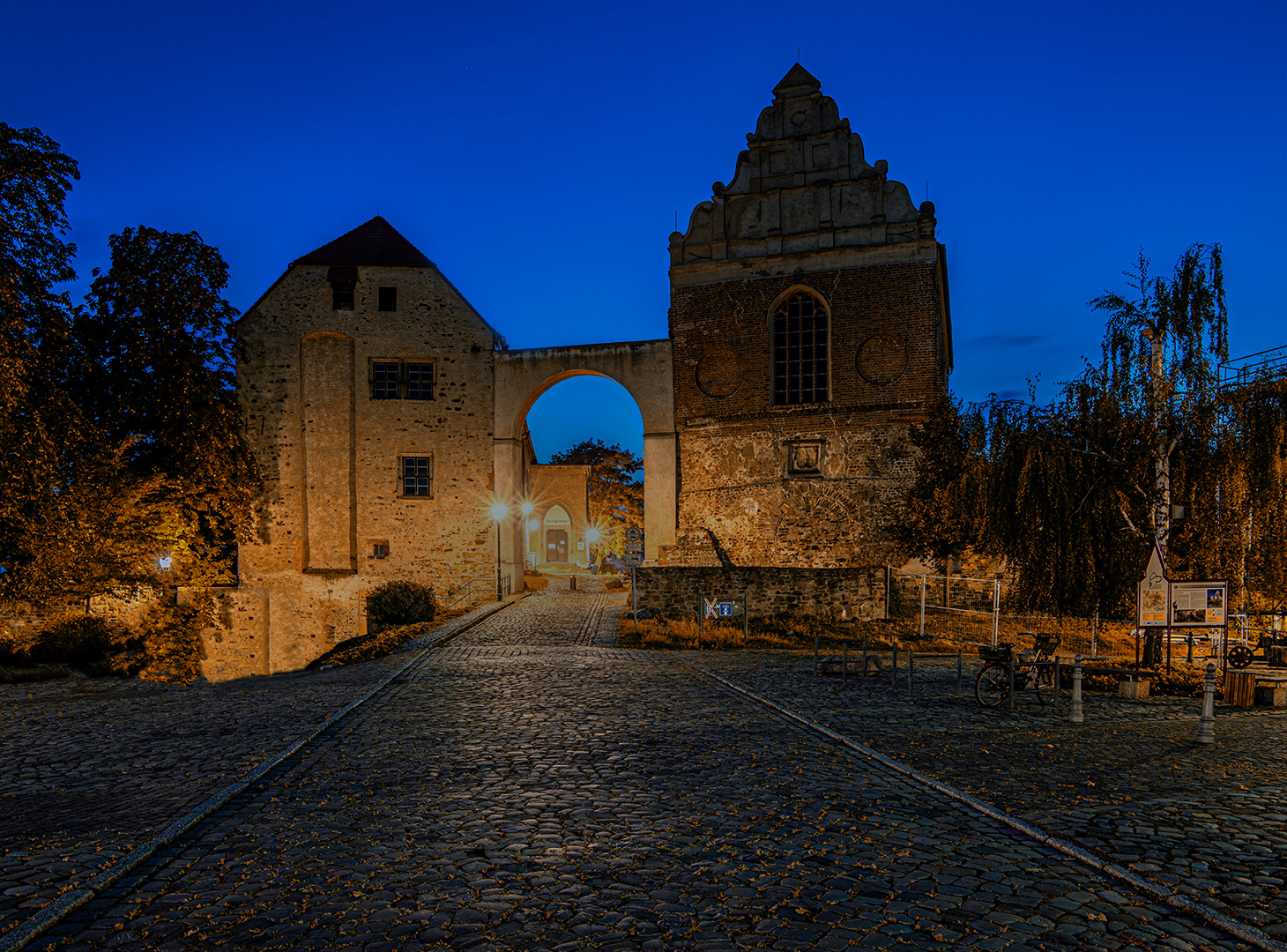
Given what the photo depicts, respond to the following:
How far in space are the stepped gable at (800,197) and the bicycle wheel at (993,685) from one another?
18.3 metres

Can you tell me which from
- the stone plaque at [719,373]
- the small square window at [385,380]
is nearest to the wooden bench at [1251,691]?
the stone plaque at [719,373]

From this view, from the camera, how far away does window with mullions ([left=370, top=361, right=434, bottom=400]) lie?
91.1 ft

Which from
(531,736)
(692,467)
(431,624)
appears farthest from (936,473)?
(531,736)

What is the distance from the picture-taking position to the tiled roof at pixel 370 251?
2800 cm

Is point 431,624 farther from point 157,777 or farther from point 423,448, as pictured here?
point 157,777

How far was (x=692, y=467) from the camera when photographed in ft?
88.2

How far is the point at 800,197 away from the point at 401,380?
14.4 m

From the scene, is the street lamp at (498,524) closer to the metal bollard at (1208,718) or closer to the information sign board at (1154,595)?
the information sign board at (1154,595)

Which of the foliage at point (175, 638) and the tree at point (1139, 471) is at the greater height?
the tree at point (1139, 471)

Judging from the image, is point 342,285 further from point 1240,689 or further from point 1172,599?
point 1240,689

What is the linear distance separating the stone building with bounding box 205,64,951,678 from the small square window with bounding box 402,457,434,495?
0.06m

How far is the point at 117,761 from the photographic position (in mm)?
7531

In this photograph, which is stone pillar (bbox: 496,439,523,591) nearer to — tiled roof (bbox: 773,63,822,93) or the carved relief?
the carved relief

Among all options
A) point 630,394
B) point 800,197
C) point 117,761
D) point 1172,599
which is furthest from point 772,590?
point 117,761
